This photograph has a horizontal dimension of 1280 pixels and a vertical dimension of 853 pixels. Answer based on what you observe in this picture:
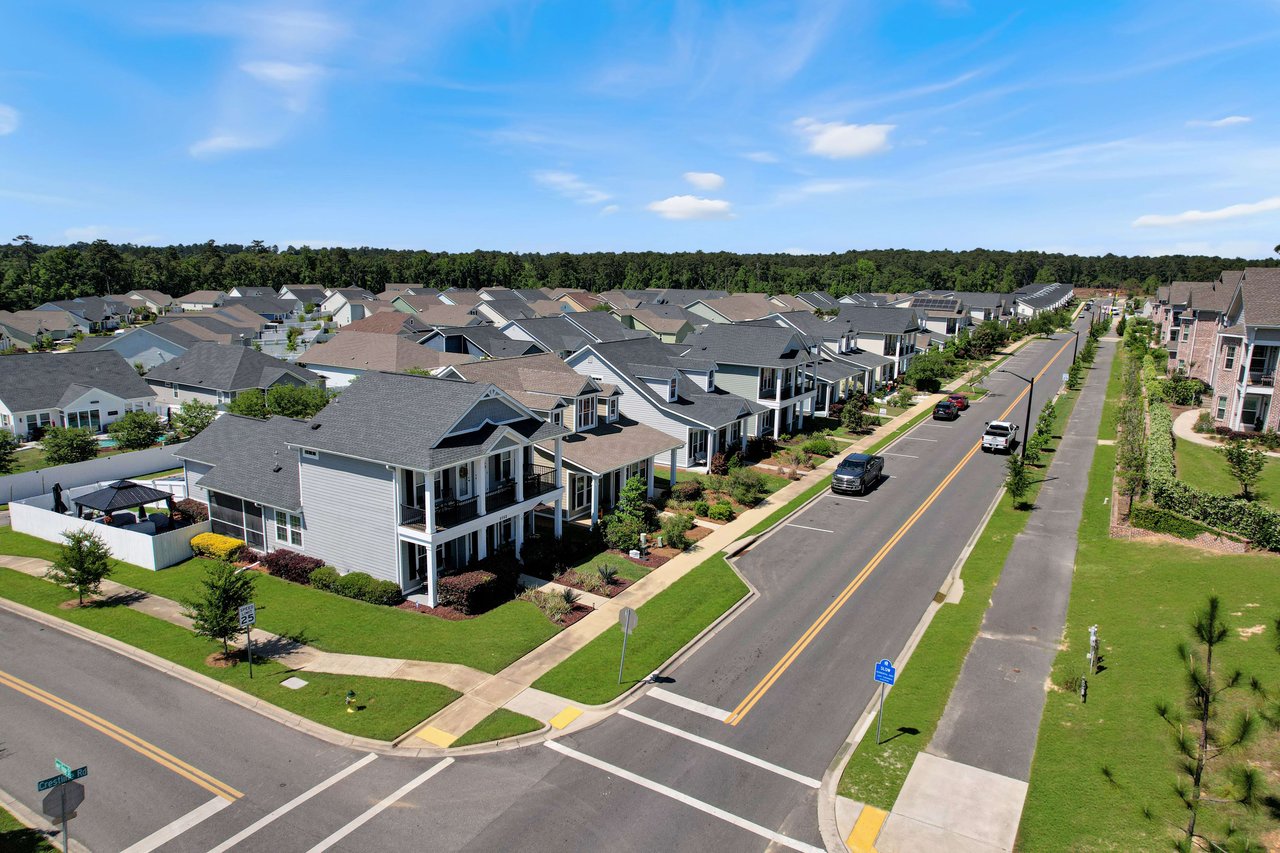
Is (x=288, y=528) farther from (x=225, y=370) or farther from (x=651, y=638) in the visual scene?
(x=225, y=370)

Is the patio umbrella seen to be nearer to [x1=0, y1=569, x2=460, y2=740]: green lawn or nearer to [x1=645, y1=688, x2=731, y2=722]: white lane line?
[x1=0, y1=569, x2=460, y2=740]: green lawn

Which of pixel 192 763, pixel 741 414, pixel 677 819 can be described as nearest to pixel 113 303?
pixel 741 414

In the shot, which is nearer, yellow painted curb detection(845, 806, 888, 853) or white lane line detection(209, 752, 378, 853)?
white lane line detection(209, 752, 378, 853)

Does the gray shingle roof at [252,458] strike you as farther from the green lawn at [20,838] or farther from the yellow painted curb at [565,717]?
the yellow painted curb at [565,717]

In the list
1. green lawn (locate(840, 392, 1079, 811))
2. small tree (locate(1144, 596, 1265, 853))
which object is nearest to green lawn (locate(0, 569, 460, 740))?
green lawn (locate(840, 392, 1079, 811))

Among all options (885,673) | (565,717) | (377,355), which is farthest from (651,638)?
(377,355)

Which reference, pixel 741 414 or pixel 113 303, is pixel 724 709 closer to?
pixel 741 414

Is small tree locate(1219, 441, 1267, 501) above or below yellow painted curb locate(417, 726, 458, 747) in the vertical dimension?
above
